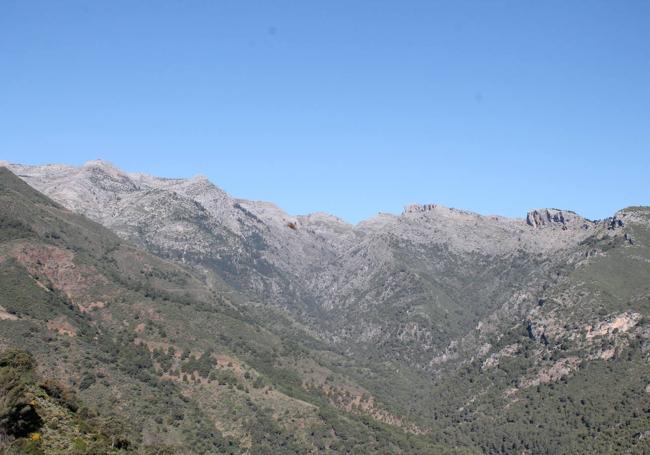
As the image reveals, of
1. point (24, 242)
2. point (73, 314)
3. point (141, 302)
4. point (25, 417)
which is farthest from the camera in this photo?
point (141, 302)

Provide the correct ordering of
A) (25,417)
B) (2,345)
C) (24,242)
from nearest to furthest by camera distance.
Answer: (25,417) → (2,345) → (24,242)

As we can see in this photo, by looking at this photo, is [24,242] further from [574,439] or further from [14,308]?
[574,439]

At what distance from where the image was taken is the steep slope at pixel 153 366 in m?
126

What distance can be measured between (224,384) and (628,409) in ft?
353

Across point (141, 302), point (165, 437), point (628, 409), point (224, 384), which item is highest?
point (628, 409)

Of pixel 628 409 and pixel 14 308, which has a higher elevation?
pixel 628 409

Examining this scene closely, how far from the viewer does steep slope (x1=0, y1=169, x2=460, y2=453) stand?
125625 mm

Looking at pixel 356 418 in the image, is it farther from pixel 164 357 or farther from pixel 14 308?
pixel 14 308

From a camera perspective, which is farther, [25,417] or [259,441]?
[259,441]

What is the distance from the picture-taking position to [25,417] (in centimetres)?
6506

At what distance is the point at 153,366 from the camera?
152 meters

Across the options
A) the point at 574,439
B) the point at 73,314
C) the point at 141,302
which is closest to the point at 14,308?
the point at 73,314

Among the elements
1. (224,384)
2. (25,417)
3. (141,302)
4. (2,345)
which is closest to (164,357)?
(224,384)

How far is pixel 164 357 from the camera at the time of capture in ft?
512
